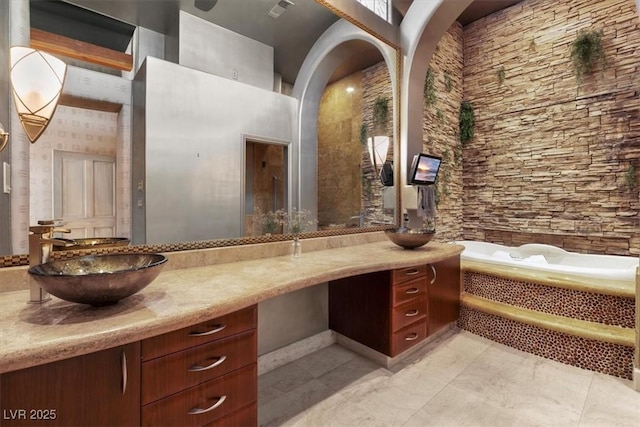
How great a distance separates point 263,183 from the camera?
2121 mm

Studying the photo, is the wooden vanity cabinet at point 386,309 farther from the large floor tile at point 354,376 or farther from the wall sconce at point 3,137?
the wall sconce at point 3,137

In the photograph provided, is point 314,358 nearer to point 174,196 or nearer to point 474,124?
point 174,196

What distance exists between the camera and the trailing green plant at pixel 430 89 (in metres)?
4.06

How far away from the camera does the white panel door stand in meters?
1.39

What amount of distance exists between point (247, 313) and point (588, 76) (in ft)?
15.2

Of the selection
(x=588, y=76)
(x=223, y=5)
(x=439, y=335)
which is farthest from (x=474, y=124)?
(x=223, y=5)

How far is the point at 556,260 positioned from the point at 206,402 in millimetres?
4095

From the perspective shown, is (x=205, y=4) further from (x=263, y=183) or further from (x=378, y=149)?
(x=378, y=149)

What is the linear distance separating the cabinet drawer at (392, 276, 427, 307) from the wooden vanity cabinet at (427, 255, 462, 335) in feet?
0.33

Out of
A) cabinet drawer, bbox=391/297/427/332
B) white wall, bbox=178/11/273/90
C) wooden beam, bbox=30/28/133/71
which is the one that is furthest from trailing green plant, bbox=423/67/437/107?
wooden beam, bbox=30/28/133/71

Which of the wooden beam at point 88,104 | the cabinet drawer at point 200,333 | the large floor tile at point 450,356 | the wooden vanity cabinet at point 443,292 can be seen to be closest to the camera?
the cabinet drawer at point 200,333

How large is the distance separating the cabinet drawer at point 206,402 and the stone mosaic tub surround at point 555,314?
2.33m

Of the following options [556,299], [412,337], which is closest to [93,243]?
[412,337]

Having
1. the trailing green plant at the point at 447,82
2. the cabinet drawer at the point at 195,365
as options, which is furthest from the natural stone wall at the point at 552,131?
the cabinet drawer at the point at 195,365
